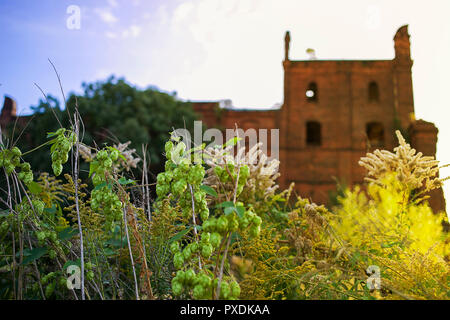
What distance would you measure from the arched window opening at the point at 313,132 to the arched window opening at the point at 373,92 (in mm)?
3474

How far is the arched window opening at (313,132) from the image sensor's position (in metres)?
22.8

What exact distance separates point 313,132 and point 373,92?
430 centimetres

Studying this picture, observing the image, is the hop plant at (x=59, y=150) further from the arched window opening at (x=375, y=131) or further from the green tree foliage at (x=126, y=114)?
the arched window opening at (x=375, y=131)

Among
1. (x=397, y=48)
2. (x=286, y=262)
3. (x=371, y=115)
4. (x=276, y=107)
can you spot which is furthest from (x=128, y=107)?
(x=286, y=262)

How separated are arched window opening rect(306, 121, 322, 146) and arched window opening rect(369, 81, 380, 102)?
347cm

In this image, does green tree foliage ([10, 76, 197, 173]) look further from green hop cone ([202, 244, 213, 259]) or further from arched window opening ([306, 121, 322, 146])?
green hop cone ([202, 244, 213, 259])

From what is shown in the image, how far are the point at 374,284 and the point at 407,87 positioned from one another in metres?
23.2

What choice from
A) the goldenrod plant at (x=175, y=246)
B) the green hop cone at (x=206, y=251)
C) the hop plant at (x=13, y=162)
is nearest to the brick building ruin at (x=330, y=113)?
the goldenrod plant at (x=175, y=246)

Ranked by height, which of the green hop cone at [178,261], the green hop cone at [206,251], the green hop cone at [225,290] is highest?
the green hop cone at [206,251]

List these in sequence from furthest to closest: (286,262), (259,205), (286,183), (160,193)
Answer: (286,183), (259,205), (286,262), (160,193)

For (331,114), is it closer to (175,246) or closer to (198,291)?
(175,246)

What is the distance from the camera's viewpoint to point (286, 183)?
21.3 m

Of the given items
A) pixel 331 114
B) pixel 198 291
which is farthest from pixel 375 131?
pixel 198 291
